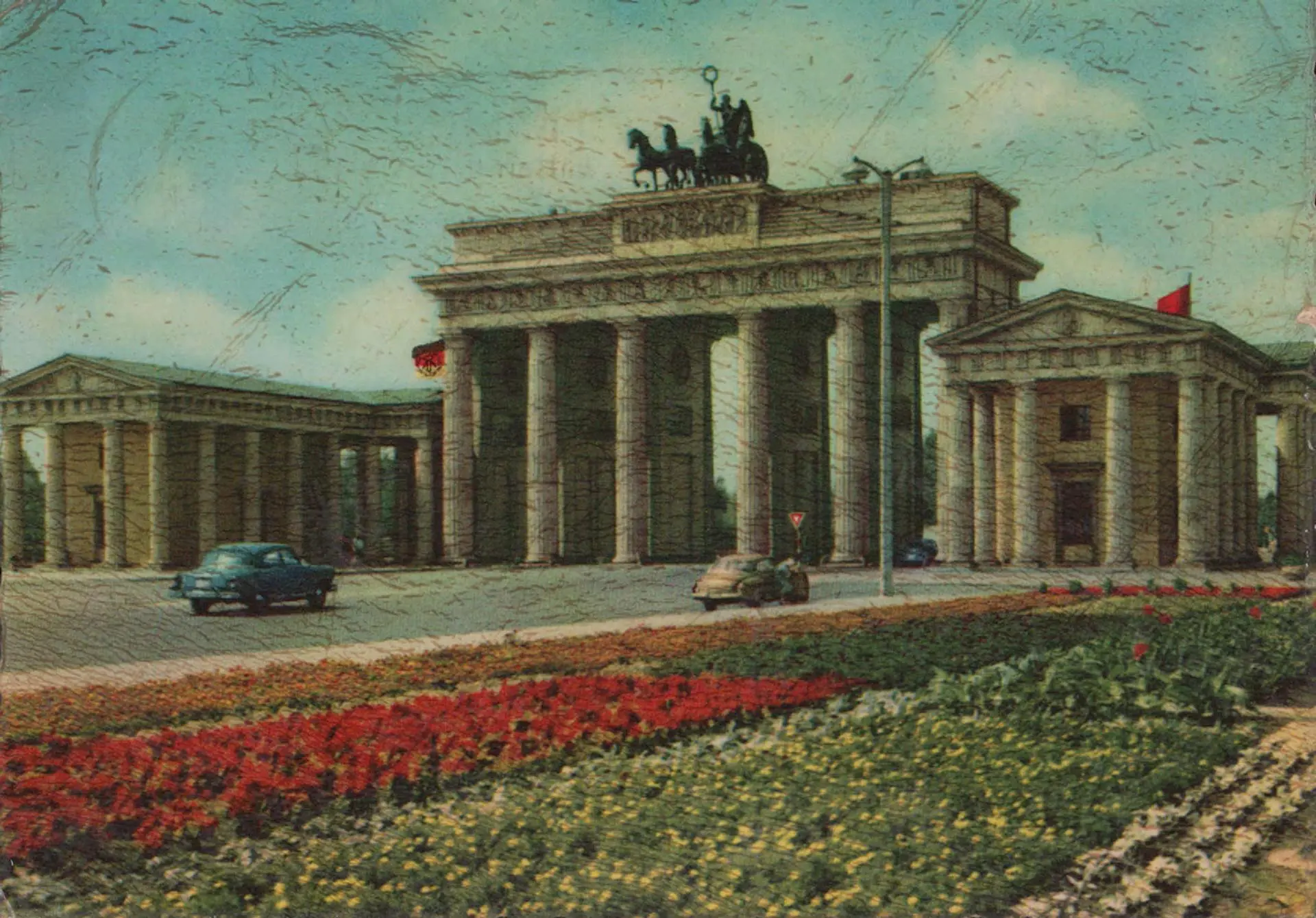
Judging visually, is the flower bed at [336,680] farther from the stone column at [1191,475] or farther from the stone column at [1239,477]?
the stone column at [1239,477]

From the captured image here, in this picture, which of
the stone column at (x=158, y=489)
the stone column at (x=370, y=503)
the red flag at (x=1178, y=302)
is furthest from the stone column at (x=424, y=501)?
the red flag at (x=1178, y=302)

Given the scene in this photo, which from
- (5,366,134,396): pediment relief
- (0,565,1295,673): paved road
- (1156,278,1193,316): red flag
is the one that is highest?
(1156,278,1193,316): red flag

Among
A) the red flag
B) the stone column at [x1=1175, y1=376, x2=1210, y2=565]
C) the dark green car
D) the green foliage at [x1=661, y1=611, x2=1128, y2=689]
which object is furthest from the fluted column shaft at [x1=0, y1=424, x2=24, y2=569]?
the stone column at [x1=1175, y1=376, x2=1210, y2=565]

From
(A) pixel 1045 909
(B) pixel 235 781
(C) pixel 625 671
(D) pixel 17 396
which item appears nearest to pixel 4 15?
(D) pixel 17 396

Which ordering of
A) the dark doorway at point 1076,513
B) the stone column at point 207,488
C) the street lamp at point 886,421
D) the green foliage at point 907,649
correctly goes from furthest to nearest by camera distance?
the street lamp at point 886,421, the green foliage at point 907,649, the dark doorway at point 1076,513, the stone column at point 207,488

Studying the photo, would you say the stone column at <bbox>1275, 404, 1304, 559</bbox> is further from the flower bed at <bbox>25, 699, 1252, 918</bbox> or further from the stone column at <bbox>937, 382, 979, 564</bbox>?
the flower bed at <bbox>25, 699, 1252, 918</bbox>
